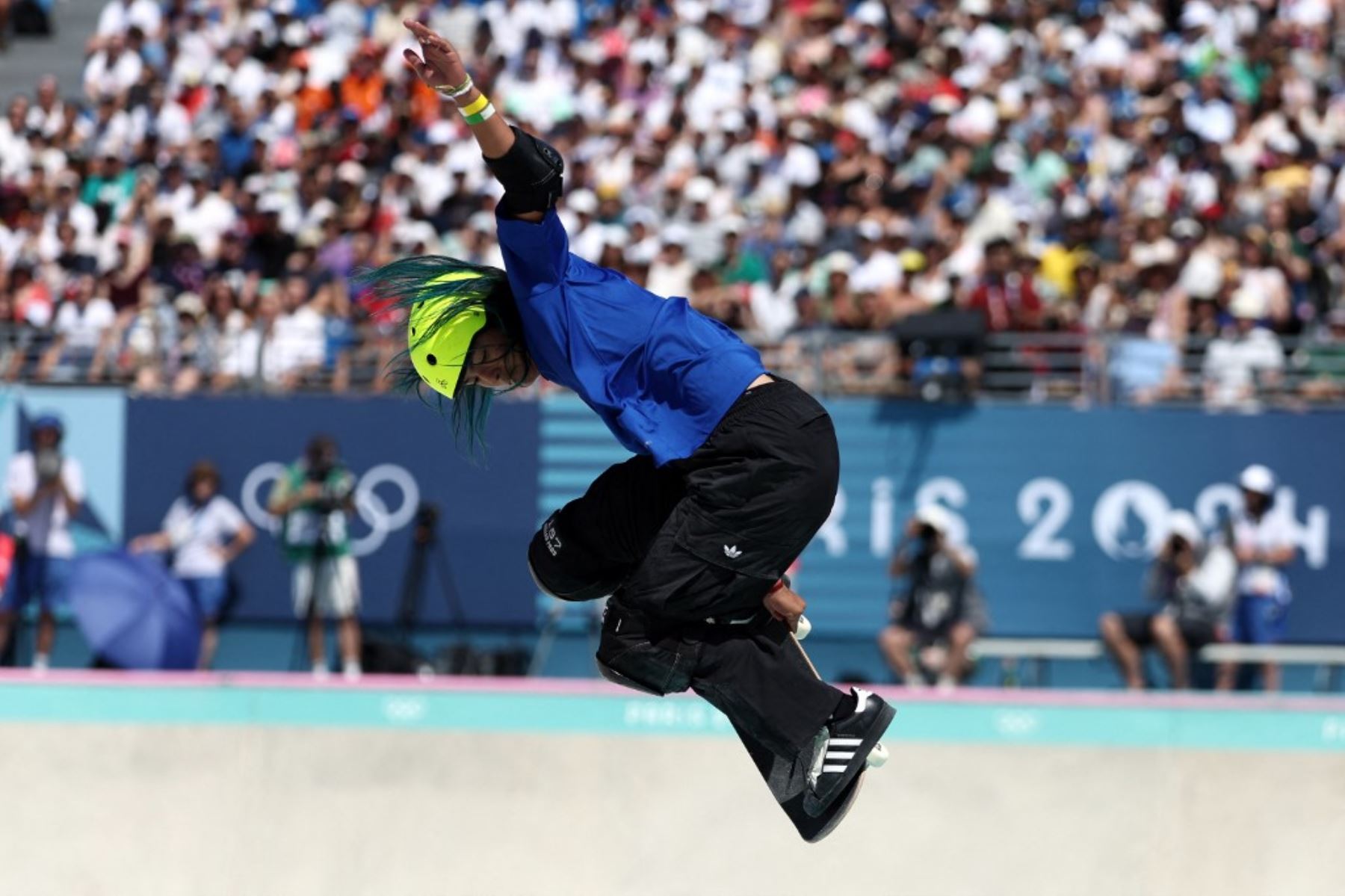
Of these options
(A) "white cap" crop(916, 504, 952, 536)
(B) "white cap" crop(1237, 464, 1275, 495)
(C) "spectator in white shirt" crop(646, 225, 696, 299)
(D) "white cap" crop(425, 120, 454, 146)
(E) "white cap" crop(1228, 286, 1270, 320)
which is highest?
(D) "white cap" crop(425, 120, 454, 146)

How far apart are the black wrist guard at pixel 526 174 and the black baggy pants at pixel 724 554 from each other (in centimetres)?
73

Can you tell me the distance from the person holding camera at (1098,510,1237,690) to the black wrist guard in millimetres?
8586

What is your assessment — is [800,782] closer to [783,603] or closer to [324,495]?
[783,603]

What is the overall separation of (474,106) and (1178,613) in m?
8.84

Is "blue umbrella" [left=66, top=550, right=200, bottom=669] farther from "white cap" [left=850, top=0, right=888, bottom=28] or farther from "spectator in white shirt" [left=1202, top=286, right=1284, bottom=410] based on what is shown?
"white cap" [left=850, top=0, right=888, bottom=28]

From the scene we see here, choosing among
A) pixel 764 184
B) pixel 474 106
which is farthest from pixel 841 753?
pixel 764 184

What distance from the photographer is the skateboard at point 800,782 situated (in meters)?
5.18

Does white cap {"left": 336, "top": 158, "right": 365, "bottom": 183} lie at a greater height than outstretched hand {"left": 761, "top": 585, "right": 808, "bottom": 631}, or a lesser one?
greater

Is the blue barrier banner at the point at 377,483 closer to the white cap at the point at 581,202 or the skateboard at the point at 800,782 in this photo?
the white cap at the point at 581,202

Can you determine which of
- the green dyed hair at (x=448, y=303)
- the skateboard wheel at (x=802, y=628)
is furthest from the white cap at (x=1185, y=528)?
the green dyed hair at (x=448, y=303)

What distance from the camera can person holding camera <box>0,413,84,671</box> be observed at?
13.1 meters

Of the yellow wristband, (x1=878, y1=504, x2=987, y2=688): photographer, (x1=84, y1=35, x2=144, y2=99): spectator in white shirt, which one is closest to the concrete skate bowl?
the yellow wristband

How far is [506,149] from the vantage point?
15.3 feet

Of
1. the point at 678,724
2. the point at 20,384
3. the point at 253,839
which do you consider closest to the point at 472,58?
the point at 20,384
